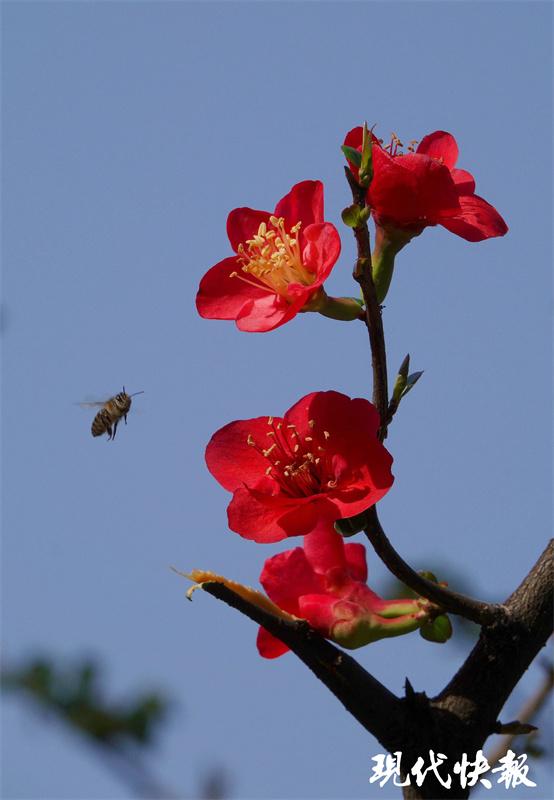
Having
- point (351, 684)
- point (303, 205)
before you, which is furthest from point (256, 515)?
point (303, 205)

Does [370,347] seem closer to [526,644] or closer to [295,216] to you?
[295,216]

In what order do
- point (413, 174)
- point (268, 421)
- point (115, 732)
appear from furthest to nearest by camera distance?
point (115, 732) < point (268, 421) < point (413, 174)

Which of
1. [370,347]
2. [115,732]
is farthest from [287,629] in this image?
[115,732]

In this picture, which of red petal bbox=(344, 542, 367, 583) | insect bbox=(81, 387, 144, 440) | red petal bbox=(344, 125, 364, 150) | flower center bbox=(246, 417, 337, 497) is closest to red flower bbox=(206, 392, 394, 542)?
flower center bbox=(246, 417, 337, 497)

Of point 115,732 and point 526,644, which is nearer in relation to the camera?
point 526,644

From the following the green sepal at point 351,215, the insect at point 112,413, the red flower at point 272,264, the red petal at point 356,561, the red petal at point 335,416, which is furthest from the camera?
the insect at point 112,413

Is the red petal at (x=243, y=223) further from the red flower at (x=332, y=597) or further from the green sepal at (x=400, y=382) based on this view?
the red flower at (x=332, y=597)

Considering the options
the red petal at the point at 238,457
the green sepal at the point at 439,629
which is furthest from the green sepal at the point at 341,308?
the green sepal at the point at 439,629
